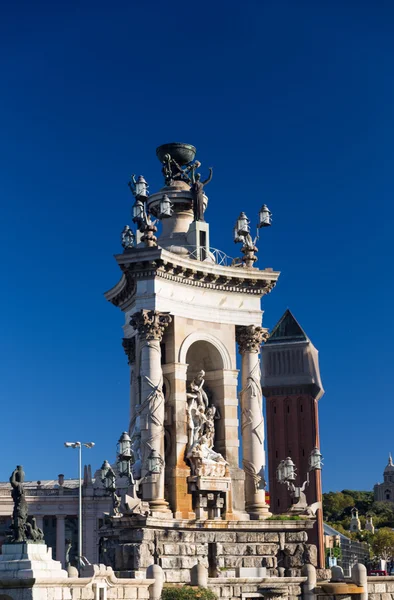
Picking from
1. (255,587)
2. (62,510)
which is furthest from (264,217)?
(62,510)

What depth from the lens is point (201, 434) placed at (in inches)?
1785

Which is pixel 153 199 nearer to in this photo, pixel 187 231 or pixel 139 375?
pixel 187 231

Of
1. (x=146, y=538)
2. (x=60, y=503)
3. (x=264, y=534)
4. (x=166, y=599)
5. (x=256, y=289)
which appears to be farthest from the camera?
(x=60, y=503)

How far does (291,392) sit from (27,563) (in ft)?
314

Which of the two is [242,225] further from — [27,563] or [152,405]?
[27,563]

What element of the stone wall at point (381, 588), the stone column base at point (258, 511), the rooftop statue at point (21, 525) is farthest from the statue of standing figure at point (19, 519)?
the stone wall at point (381, 588)

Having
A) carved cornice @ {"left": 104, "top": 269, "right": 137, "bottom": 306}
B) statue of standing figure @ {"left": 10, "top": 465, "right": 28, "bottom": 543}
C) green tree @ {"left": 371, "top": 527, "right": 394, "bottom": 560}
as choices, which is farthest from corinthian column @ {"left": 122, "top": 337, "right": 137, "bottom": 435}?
green tree @ {"left": 371, "top": 527, "right": 394, "bottom": 560}

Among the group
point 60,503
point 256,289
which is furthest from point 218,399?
point 60,503

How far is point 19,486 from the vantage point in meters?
33.6

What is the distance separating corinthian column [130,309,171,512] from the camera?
4247cm

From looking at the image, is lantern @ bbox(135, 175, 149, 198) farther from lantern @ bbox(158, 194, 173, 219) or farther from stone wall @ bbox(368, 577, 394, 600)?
stone wall @ bbox(368, 577, 394, 600)

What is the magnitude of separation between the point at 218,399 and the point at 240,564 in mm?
7297

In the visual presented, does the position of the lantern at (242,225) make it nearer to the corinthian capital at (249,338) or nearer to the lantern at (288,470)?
the corinthian capital at (249,338)

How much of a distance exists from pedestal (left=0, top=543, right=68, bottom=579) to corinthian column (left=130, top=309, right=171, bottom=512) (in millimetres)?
10223
